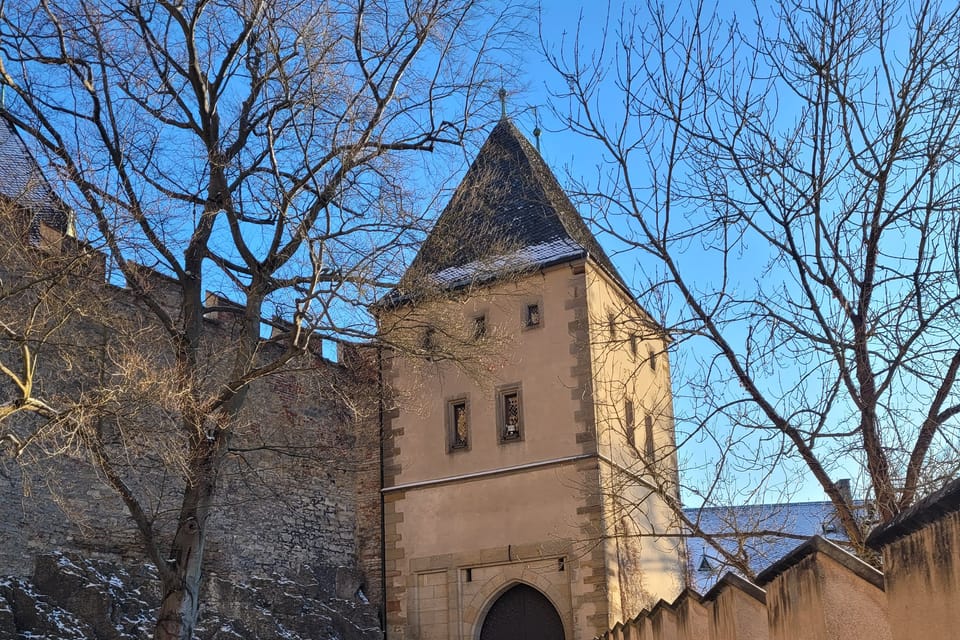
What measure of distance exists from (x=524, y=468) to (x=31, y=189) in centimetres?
862

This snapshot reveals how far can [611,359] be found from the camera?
16.2 m

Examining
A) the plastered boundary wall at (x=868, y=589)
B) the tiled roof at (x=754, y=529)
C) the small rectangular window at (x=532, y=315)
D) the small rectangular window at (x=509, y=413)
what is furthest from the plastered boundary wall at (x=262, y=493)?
the plastered boundary wall at (x=868, y=589)

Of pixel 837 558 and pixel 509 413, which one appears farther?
pixel 509 413

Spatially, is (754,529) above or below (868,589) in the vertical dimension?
above

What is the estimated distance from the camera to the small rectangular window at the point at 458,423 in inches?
637

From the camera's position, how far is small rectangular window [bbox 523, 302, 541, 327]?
16.1 meters

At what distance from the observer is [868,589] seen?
283cm

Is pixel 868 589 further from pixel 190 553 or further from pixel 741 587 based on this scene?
pixel 190 553

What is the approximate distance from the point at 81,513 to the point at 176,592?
565 cm

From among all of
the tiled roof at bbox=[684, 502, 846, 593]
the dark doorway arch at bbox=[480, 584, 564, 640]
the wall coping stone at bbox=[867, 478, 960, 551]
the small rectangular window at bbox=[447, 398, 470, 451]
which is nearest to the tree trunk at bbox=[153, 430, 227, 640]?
the tiled roof at bbox=[684, 502, 846, 593]

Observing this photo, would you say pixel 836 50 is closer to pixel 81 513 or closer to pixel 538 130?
pixel 81 513

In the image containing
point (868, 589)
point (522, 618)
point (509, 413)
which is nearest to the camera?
point (868, 589)

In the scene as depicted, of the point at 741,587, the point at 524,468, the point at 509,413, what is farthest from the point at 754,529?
the point at 509,413

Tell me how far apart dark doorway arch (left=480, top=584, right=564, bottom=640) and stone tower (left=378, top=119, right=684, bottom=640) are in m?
0.02
